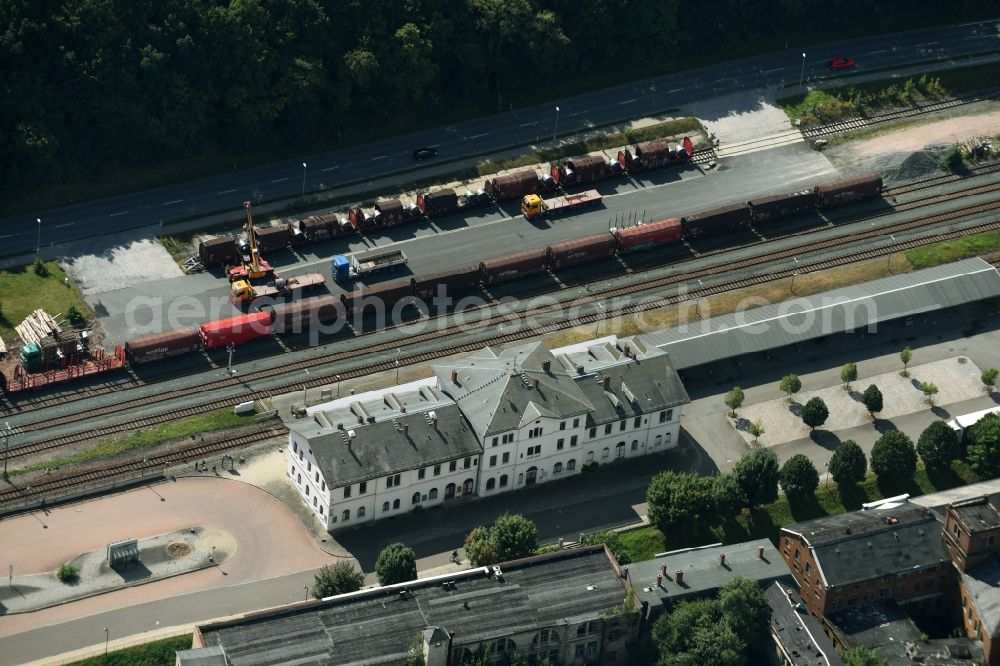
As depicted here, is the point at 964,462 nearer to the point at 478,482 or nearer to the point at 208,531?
the point at 478,482

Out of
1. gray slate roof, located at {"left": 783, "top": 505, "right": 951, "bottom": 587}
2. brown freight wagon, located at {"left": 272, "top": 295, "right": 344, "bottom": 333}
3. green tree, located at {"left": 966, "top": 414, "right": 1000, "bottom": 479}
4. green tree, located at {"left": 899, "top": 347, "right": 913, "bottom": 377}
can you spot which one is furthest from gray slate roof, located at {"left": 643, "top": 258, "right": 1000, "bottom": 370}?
brown freight wagon, located at {"left": 272, "top": 295, "right": 344, "bottom": 333}

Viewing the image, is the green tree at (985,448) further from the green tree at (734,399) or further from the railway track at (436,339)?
the railway track at (436,339)

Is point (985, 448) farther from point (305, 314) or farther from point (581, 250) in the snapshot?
point (305, 314)

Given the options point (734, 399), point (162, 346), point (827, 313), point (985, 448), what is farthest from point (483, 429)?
point (985, 448)

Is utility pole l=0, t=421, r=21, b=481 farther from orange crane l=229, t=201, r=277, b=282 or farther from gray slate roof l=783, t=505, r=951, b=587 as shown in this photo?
gray slate roof l=783, t=505, r=951, b=587

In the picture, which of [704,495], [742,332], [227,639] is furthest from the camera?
[742,332]

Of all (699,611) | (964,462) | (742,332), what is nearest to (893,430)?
(964,462)
